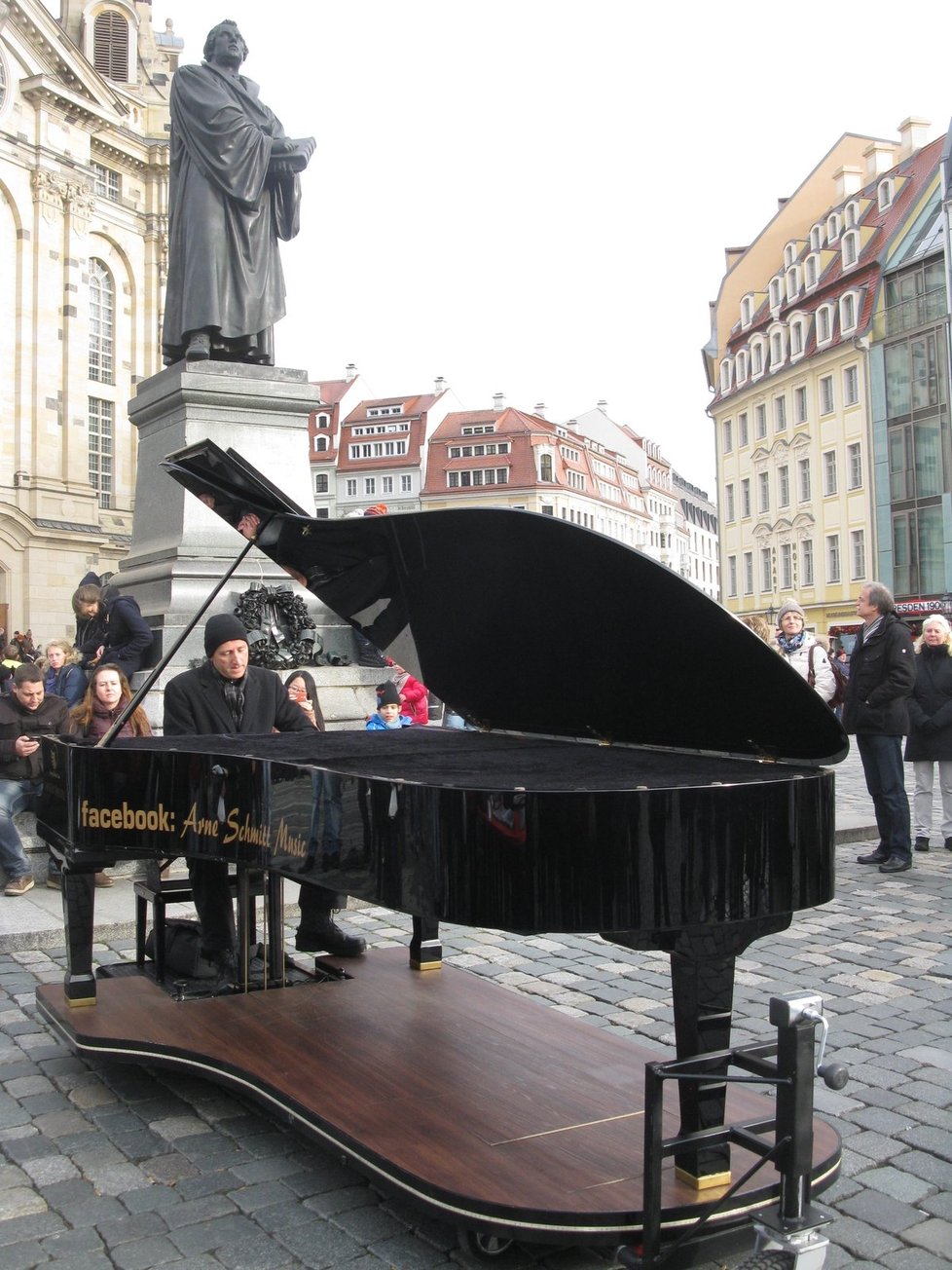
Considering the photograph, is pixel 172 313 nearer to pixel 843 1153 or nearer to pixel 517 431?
pixel 843 1153

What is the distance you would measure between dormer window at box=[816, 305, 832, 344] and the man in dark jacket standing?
3829 cm

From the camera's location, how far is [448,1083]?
11.9 feet

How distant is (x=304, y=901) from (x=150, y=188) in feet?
137

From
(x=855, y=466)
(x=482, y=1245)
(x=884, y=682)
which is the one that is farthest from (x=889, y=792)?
(x=855, y=466)

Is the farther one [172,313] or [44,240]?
[44,240]

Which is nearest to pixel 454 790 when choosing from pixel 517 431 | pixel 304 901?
pixel 304 901

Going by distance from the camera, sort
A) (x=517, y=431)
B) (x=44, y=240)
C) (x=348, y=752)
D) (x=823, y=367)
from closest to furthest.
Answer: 1. (x=348, y=752)
2. (x=44, y=240)
3. (x=823, y=367)
4. (x=517, y=431)

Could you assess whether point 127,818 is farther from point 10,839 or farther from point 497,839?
point 10,839

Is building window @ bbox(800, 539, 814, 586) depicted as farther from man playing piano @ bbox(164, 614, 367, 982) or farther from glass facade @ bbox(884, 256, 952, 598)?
man playing piano @ bbox(164, 614, 367, 982)

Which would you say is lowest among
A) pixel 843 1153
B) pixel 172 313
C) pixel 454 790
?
pixel 843 1153

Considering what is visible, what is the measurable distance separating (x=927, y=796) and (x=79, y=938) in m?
7.05

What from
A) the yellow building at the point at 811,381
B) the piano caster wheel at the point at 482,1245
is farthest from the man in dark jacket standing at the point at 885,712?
the yellow building at the point at 811,381

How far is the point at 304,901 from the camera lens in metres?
5.25

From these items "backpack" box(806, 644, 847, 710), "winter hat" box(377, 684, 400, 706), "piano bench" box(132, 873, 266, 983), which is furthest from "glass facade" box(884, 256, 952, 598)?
"piano bench" box(132, 873, 266, 983)
